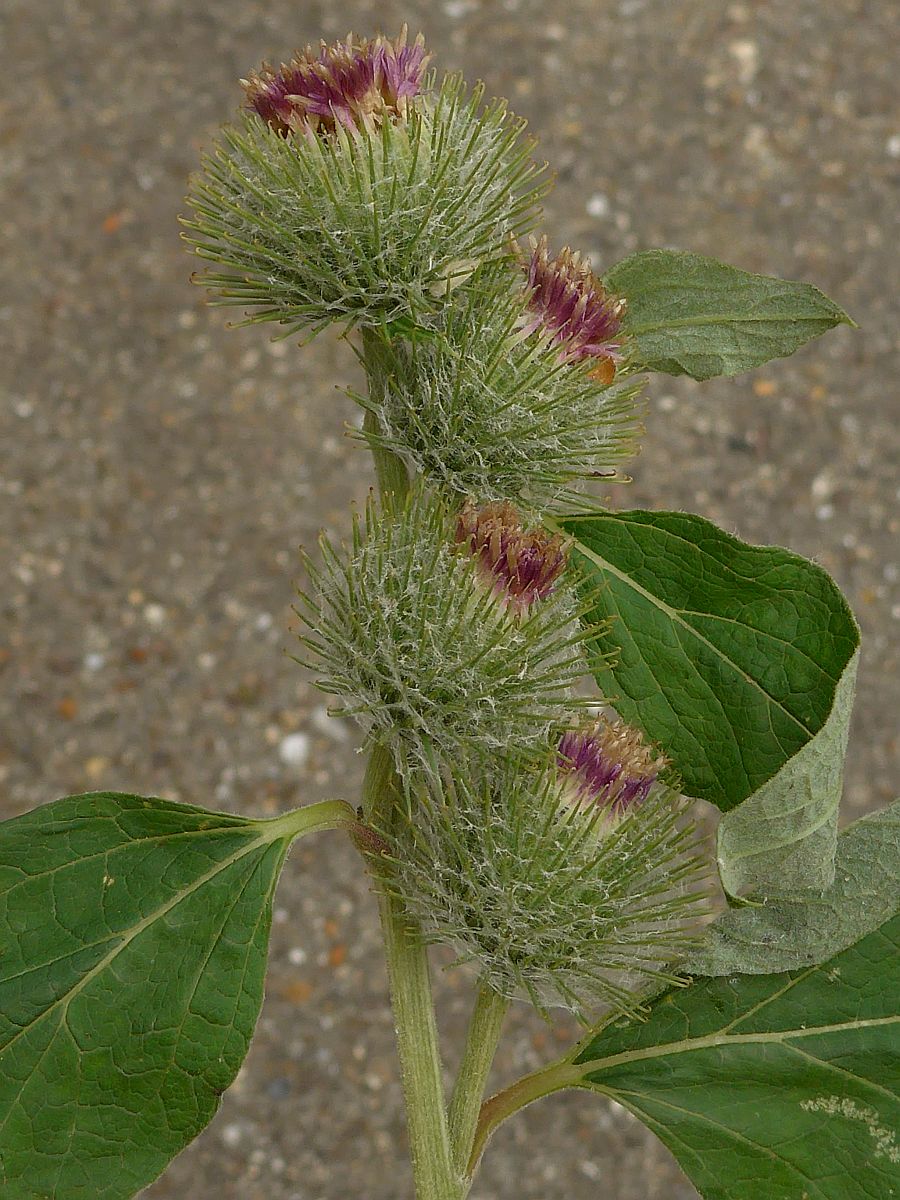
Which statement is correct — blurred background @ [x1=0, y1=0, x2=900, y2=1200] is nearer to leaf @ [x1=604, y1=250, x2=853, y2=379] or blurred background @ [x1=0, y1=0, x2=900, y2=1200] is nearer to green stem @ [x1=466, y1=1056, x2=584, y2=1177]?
green stem @ [x1=466, y1=1056, x2=584, y2=1177]

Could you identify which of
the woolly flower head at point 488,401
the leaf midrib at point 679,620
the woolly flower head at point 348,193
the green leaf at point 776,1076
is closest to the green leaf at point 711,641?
the leaf midrib at point 679,620

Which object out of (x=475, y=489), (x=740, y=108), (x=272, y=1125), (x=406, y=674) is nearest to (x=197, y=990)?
(x=406, y=674)

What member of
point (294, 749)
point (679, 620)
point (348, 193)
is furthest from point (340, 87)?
point (294, 749)

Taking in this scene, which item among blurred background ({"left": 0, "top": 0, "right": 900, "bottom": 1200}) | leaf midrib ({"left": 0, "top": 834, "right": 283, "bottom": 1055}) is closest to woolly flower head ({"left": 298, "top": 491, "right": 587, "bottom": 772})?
leaf midrib ({"left": 0, "top": 834, "right": 283, "bottom": 1055})

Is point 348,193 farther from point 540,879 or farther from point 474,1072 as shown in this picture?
point 474,1072

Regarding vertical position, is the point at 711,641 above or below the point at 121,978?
above
